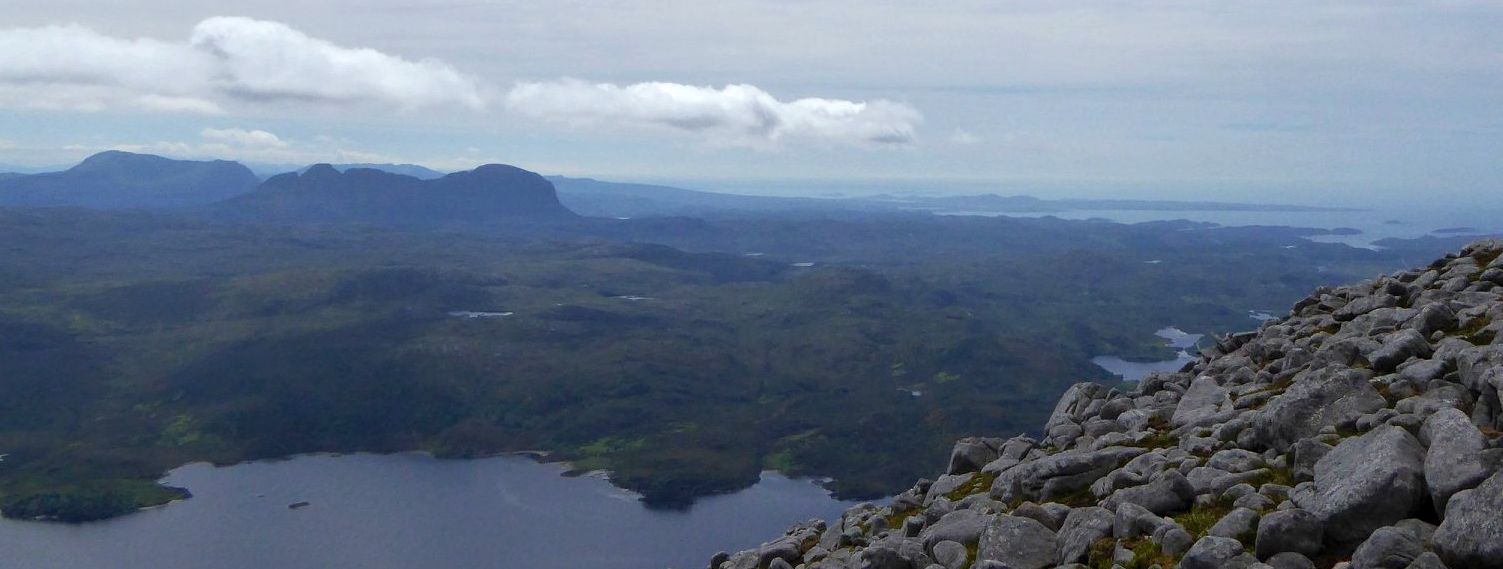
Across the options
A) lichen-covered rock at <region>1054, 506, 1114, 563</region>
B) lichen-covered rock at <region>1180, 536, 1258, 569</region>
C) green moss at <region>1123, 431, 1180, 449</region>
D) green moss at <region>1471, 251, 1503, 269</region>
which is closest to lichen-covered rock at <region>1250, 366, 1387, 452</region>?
green moss at <region>1123, 431, 1180, 449</region>

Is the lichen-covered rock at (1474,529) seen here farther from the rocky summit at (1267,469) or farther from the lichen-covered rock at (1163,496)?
the lichen-covered rock at (1163,496)

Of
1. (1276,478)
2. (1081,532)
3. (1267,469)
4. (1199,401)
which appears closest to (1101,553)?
(1081,532)

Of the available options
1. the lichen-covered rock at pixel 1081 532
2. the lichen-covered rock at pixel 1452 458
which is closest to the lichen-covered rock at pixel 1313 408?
the lichen-covered rock at pixel 1452 458

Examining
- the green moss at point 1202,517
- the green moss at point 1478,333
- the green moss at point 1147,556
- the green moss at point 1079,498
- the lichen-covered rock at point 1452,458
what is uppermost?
the green moss at point 1478,333

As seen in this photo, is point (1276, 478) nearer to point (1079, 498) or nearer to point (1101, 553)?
point (1101, 553)

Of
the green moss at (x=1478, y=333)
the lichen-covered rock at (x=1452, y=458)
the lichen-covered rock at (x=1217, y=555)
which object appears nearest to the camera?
the lichen-covered rock at (x=1452, y=458)

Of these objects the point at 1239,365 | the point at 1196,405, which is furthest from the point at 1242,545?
the point at 1239,365

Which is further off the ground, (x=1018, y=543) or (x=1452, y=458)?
(x=1452, y=458)

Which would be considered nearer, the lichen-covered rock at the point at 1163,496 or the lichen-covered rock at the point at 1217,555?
the lichen-covered rock at the point at 1217,555
